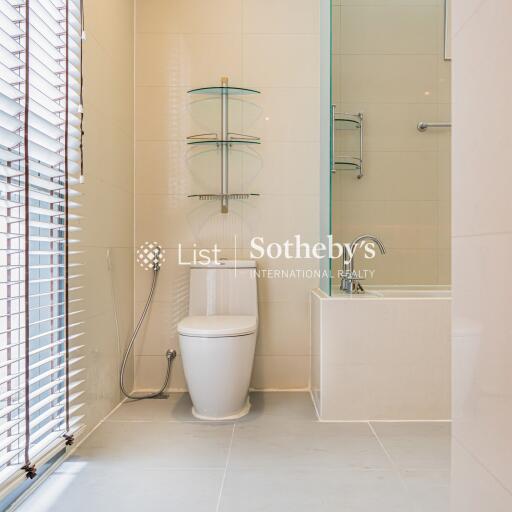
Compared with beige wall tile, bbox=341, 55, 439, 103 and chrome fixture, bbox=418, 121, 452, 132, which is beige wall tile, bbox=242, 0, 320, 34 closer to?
beige wall tile, bbox=341, 55, 439, 103

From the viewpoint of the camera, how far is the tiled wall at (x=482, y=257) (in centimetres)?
62

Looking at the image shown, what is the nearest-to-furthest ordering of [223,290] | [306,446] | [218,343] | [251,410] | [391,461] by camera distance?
[391,461] < [306,446] < [218,343] < [251,410] < [223,290]

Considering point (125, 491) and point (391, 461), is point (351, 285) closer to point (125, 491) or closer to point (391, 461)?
point (391, 461)

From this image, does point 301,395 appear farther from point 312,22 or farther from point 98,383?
point 312,22

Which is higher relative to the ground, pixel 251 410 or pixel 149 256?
pixel 149 256

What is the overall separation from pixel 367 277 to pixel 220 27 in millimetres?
1588

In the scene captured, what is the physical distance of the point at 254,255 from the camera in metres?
Answer: 2.66

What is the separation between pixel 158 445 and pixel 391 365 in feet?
3.52

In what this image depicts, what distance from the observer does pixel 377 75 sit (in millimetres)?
2592

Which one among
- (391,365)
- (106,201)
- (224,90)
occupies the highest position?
(224,90)

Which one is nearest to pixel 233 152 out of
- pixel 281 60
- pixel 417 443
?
pixel 281 60

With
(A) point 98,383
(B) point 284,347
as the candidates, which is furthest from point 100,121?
(B) point 284,347

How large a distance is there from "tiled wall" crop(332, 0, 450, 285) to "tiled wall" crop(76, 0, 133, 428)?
1147 mm

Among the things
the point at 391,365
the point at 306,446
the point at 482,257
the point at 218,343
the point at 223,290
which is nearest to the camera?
the point at 482,257
